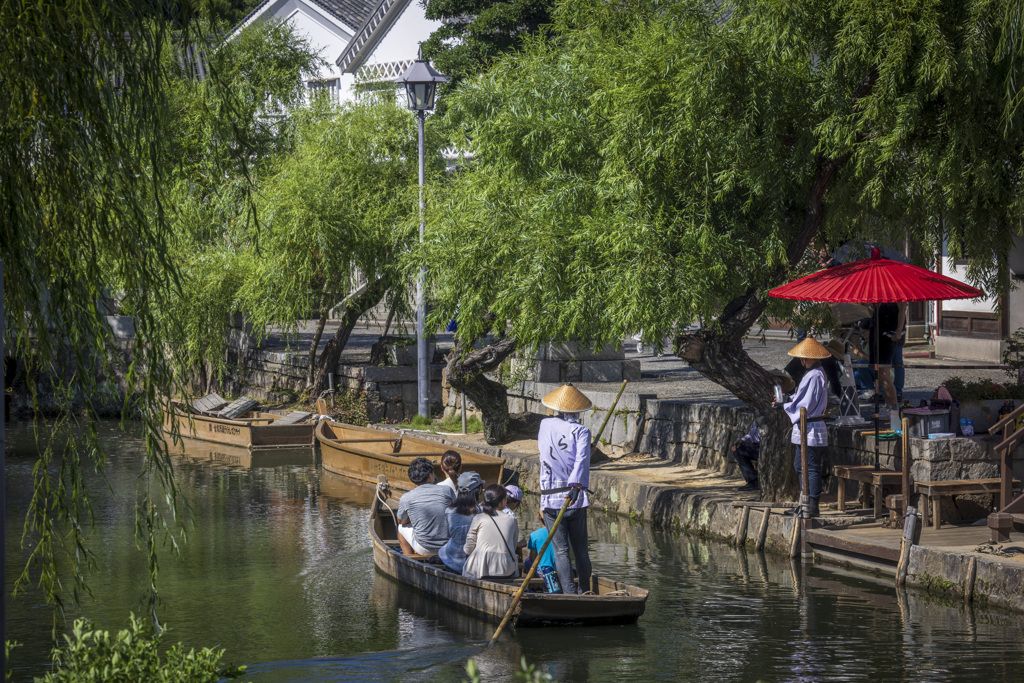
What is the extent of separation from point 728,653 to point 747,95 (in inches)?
214

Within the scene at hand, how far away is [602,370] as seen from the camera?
63.3 feet

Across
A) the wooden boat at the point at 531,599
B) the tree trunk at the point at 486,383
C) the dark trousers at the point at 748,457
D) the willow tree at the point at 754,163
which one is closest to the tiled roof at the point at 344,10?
the tree trunk at the point at 486,383

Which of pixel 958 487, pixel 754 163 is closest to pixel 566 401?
pixel 754 163

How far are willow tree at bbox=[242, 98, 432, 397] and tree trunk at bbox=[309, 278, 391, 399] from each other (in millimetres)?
31

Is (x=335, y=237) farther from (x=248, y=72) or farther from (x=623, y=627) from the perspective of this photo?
(x=623, y=627)

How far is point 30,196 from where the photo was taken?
5652mm

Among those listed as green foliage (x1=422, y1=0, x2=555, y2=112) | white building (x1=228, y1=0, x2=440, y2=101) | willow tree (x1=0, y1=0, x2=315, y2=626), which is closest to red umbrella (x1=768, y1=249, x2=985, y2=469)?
willow tree (x1=0, y1=0, x2=315, y2=626)

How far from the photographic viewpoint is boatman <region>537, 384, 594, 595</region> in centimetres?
971

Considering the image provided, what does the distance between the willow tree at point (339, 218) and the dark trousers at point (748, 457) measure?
782 centimetres

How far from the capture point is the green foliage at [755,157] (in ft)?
36.1

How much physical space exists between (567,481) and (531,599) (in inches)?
39.3

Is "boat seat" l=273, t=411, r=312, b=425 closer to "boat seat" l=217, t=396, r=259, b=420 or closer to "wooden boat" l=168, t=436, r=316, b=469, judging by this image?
"wooden boat" l=168, t=436, r=316, b=469

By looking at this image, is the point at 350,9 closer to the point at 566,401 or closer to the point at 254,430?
the point at 254,430

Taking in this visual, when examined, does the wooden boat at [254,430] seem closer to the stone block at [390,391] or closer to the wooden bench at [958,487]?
the stone block at [390,391]
